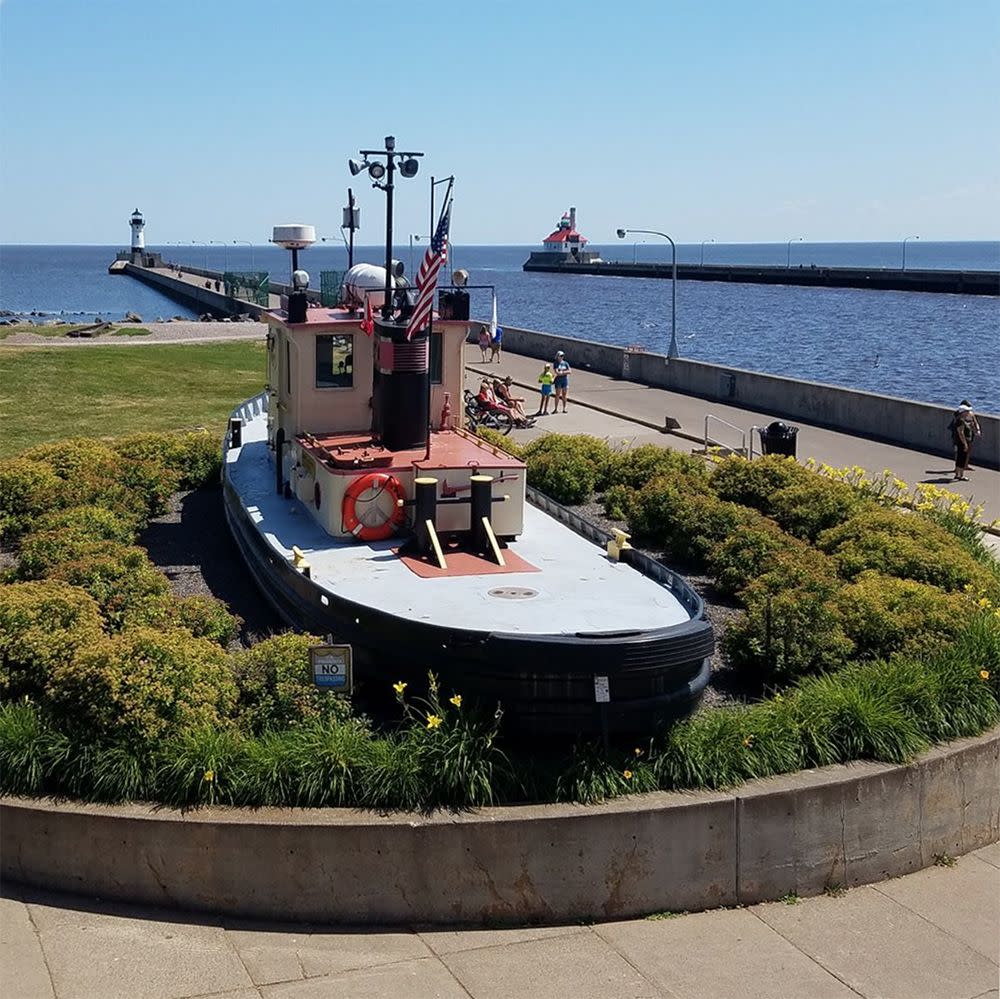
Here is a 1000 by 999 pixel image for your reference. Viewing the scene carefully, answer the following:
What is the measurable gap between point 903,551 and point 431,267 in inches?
236

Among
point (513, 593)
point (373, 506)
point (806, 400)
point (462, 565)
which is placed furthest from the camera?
point (806, 400)

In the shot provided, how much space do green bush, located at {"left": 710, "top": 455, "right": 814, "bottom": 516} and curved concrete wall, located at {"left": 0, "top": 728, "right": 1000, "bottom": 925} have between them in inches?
317

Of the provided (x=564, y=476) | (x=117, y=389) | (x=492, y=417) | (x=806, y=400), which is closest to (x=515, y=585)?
(x=564, y=476)

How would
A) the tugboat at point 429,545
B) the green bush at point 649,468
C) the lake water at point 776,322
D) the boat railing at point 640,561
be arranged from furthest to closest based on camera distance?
the lake water at point 776,322
the green bush at point 649,468
the boat railing at point 640,561
the tugboat at point 429,545

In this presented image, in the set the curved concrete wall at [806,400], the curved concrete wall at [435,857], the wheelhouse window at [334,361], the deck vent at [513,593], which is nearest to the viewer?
the curved concrete wall at [435,857]

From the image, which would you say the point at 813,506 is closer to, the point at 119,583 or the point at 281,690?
the point at 281,690

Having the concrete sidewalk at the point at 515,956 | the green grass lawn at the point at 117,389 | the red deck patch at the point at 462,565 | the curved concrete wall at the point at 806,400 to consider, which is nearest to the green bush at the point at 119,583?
the red deck patch at the point at 462,565

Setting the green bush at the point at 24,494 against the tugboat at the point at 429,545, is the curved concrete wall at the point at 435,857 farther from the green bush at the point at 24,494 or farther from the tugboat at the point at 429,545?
the green bush at the point at 24,494

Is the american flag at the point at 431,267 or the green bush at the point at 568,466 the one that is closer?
the american flag at the point at 431,267

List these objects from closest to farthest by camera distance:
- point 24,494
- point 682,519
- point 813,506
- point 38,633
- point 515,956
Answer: point 515,956 < point 38,633 < point 682,519 < point 813,506 < point 24,494

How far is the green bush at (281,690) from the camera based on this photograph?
993cm

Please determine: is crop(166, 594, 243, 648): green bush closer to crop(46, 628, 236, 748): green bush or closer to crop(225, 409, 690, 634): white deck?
crop(225, 409, 690, 634): white deck

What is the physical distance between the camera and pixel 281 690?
1003cm

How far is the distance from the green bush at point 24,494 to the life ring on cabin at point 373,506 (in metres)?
5.08
